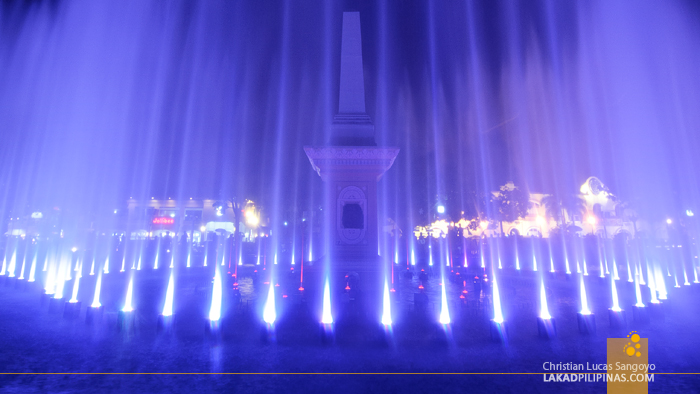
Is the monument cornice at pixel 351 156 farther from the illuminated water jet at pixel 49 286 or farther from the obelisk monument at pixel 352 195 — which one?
the illuminated water jet at pixel 49 286

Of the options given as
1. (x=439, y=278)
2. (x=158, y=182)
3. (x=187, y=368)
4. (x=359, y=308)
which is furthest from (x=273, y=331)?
(x=158, y=182)

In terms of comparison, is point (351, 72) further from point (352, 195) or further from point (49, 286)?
point (49, 286)

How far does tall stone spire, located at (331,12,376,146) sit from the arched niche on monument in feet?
7.80

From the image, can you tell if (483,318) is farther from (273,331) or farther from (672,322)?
(273,331)

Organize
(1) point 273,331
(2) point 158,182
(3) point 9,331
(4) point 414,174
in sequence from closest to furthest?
(1) point 273,331
(3) point 9,331
(4) point 414,174
(2) point 158,182

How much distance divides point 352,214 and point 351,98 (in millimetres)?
6150

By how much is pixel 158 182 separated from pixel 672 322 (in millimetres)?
64690

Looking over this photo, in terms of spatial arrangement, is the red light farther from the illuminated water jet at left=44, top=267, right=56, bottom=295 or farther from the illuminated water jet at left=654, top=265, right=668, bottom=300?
the illuminated water jet at left=654, top=265, right=668, bottom=300

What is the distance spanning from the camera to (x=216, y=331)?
806 cm

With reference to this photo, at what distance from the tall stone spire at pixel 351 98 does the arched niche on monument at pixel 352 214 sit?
238 centimetres

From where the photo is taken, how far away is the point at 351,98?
15.7 m

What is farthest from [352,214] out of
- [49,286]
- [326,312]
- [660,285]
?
[660,285]

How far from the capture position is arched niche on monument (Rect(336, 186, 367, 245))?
13.2m

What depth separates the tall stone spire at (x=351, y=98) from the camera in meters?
14.7
